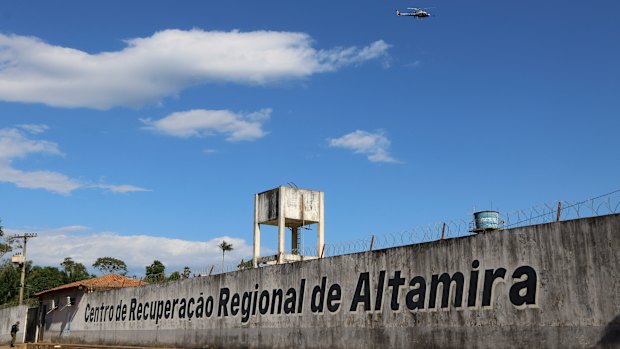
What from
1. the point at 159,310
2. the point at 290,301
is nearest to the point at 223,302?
the point at 290,301

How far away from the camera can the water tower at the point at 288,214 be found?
29.6 m

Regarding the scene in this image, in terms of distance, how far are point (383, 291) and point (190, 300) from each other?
1196 cm

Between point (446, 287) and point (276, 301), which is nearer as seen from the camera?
point (446, 287)

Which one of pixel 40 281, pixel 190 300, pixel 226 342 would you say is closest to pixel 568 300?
pixel 226 342

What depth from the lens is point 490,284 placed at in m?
14.2

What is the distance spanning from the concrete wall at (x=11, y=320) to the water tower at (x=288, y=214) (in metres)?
22.0

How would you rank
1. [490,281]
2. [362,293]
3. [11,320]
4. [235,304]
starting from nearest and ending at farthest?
[490,281] → [362,293] → [235,304] → [11,320]

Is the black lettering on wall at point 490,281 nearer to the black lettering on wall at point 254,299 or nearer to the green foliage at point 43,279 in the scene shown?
the black lettering on wall at point 254,299

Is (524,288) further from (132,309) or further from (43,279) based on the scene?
(43,279)

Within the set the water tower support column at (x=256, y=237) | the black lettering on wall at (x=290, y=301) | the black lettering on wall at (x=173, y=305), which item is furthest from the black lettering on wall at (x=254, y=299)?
the water tower support column at (x=256, y=237)

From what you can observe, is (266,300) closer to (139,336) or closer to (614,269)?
(139,336)

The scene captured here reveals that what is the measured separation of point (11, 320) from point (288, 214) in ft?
87.9

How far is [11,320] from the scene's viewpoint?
4375 cm

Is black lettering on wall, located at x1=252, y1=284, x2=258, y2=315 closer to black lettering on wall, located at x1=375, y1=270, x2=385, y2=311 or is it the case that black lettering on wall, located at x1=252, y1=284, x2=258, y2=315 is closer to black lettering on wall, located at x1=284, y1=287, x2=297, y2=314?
black lettering on wall, located at x1=284, y1=287, x2=297, y2=314
